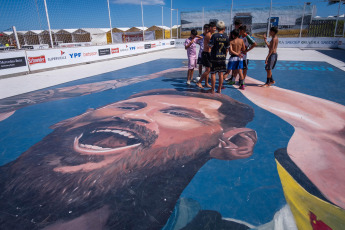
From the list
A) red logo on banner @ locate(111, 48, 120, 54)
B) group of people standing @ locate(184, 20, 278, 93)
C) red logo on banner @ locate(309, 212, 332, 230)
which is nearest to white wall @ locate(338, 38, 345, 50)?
group of people standing @ locate(184, 20, 278, 93)

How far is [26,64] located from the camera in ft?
30.7

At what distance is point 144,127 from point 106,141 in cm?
72

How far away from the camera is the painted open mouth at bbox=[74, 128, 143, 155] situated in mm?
3090

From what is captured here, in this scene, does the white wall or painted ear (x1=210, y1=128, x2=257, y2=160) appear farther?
the white wall

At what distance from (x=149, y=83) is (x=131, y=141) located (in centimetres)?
411

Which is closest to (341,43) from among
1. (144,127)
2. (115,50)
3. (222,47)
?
(222,47)

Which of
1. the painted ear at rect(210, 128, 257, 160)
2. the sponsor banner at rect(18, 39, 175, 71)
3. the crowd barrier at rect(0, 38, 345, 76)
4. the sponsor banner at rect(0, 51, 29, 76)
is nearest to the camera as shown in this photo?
the painted ear at rect(210, 128, 257, 160)

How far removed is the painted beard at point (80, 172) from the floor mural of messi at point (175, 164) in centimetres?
1

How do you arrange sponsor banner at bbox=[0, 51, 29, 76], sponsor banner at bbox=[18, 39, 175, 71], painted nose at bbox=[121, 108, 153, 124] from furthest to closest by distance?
1. sponsor banner at bbox=[18, 39, 175, 71]
2. sponsor banner at bbox=[0, 51, 29, 76]
3. painted nose at bbox=[121, 108, 153, 124]

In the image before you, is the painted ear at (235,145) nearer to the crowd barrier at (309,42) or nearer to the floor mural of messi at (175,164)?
the floor mural of messi at (175,164)

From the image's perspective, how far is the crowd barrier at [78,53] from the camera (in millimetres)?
8891

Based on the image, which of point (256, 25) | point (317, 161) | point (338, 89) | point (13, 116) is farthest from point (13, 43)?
point (256, 25)

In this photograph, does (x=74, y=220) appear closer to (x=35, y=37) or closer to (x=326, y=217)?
(x=326, y=217)

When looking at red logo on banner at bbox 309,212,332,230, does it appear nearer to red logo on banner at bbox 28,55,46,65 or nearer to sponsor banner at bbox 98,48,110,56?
red logo on banner at bbox 28,55,46,65
